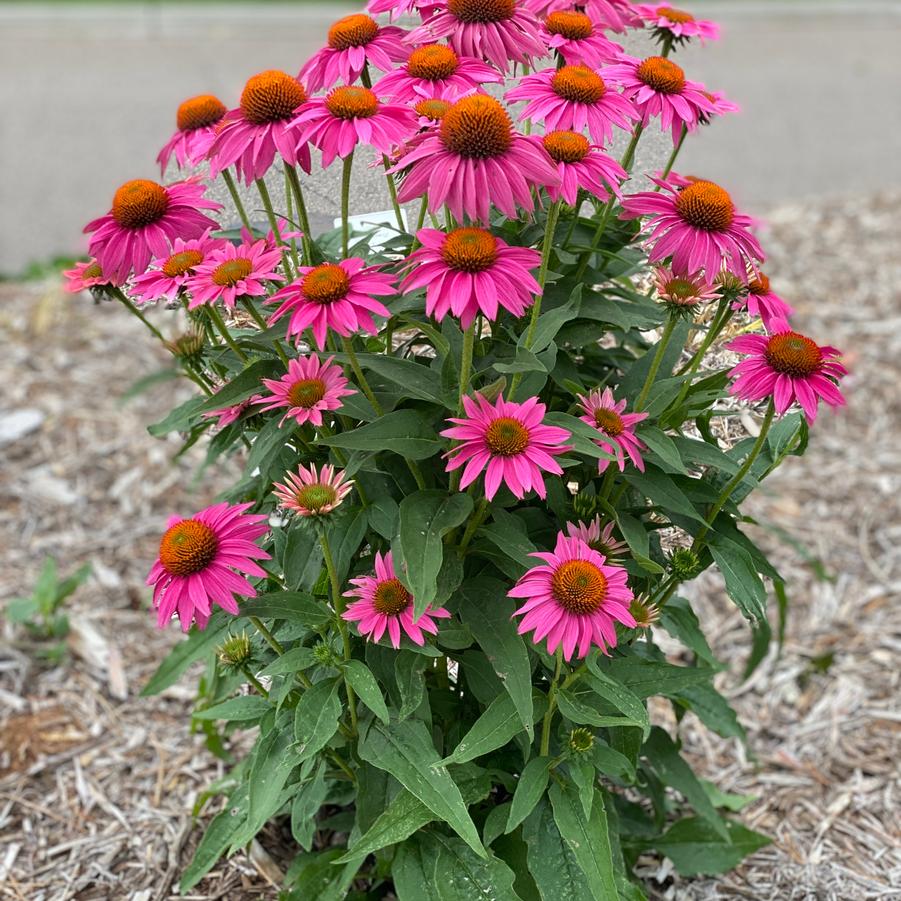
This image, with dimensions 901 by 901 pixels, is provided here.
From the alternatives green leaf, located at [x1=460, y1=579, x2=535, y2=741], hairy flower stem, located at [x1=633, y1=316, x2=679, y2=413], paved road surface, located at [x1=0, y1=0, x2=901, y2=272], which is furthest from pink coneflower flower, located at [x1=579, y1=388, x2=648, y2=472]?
paved road surface, located at [x1=0, y1=0, x2=901, y2=272]

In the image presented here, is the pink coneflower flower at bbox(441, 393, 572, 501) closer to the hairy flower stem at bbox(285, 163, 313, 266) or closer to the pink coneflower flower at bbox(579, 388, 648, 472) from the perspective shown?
the pink coneflower flower at bbox(579, 388, 648, 472)

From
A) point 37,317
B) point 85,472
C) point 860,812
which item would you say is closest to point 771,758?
point 860,812

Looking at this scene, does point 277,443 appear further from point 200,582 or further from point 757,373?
point 757,373

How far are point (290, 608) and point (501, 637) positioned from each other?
1.03 ft

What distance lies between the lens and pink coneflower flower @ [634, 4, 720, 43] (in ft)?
6.04

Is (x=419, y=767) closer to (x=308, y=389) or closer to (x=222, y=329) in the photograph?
(x=308, y=389)

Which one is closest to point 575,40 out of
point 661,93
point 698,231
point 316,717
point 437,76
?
point 661,93

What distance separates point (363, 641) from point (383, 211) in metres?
0.86

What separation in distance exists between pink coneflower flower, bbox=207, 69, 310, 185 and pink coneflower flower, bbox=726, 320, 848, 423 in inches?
28.2

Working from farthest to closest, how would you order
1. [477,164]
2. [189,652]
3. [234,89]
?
[234,89], [189,652], [477,164]

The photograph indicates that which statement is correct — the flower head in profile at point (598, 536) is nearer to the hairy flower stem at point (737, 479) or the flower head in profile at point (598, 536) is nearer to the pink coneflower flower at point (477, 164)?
the hairy flower stem at point (737, 479)

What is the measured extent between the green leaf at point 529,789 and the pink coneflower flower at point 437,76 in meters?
1.00

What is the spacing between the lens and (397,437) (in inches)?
58.9

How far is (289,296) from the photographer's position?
1.45m
